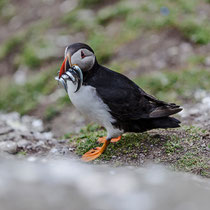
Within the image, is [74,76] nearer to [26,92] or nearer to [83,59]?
[83,59]

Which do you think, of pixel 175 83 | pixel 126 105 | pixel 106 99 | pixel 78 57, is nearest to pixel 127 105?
pixel 126 105

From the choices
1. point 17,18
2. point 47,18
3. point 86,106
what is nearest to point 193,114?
point 86,106

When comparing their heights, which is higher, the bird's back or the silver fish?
the silver fish

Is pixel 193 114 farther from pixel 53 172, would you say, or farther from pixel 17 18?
pixel 17 18

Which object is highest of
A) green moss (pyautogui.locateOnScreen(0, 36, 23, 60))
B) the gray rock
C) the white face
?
the white face

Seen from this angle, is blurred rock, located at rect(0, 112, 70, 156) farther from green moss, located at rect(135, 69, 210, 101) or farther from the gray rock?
green moss, located at rect(135, 69, 210, 101)

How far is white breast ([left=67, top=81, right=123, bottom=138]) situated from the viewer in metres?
4.39

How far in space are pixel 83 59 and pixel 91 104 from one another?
48cm

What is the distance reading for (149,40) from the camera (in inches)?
324

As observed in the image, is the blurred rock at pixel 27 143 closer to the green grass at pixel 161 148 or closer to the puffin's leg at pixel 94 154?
the green grass at pixel 161 148

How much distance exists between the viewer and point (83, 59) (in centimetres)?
440

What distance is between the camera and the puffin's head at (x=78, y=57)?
4.30 m

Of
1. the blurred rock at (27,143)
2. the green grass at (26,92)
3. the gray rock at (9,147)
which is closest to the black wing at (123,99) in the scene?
the blurred rock at (27,143)

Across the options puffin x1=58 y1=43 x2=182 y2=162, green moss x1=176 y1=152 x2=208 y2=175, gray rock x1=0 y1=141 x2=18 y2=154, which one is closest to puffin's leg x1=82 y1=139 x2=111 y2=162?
puffin x1=58 y1=43 x2=182 y2=162
